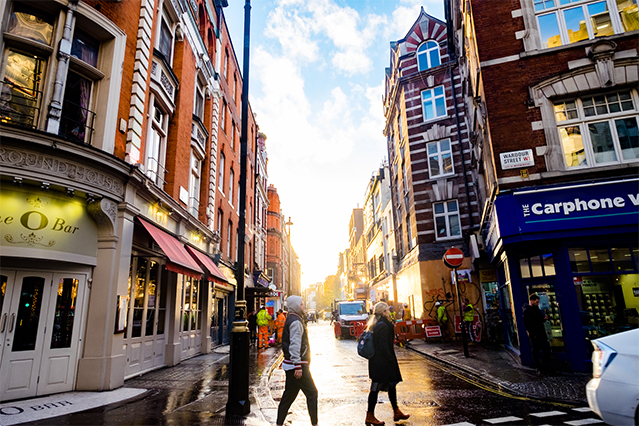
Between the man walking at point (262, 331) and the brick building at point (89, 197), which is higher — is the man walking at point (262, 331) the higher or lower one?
Result: the lower one

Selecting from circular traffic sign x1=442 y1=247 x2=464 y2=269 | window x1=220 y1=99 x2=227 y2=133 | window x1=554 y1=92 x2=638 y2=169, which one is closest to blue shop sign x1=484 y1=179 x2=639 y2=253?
window x1=554 y1=92 x2=638 y2=169

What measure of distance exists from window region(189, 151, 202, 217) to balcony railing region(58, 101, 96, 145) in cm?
581

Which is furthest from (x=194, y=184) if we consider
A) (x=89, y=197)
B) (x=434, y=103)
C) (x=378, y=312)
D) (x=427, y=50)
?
(x=427, y=50)

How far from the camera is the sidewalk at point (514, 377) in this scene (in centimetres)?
680

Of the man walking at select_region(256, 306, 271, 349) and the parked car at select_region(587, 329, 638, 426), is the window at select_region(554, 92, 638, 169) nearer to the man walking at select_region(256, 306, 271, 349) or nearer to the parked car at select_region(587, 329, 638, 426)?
the parked car at select_region(587, 329, 638, 426)

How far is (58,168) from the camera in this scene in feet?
24.9

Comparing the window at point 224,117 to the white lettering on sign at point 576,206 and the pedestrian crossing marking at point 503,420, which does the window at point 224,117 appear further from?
A: the pedestrian crossing marking at point 503,420

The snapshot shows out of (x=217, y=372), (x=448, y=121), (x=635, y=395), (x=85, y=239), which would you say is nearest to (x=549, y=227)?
(x=635, y=395)

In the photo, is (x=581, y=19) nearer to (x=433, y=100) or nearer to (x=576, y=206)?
(x=576, y=206)

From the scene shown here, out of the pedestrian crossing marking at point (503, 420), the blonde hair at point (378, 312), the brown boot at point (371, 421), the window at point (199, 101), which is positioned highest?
the window at point (199, 101)

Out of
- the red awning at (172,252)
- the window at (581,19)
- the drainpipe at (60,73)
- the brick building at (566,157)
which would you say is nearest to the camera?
the drainpipe at (60,73)

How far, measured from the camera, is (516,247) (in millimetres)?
10172

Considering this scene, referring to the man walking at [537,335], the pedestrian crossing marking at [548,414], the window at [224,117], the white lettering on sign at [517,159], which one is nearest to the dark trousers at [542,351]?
the man walking at [537,335]

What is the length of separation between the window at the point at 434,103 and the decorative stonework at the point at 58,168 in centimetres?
1802
